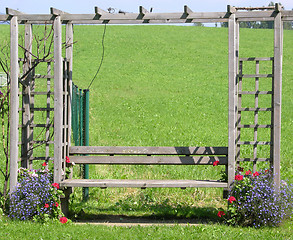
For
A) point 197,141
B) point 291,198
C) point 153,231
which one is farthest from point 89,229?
point 197,141

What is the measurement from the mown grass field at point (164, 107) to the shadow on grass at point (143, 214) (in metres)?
0.01

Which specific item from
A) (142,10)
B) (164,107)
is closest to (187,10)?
(142,10)

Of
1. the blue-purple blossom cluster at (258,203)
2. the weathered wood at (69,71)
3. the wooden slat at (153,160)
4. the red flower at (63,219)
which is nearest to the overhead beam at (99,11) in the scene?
the weathered wood at (69,71)

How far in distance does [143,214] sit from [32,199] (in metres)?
1.63

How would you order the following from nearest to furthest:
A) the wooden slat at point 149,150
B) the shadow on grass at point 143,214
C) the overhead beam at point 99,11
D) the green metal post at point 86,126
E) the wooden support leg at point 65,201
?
the overhead beam at point 99,11, the wooden support leg at point 65,201, the shadow on grass at point 143,214, the wooden slat at point 149,150, the green metal post at point 86,126

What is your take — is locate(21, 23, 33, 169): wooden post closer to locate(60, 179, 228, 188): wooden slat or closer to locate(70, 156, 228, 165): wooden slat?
locate(70, 156, 228, 165): wooden slat

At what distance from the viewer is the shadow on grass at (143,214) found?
6309mm

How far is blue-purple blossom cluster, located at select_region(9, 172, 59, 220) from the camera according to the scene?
18.9 ft

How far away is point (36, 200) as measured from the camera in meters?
5.76

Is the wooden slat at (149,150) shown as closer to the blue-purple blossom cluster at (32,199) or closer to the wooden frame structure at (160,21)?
the wooden frame structure at (160,21)

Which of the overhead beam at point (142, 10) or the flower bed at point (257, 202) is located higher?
the overhead beam at point (142, 10)

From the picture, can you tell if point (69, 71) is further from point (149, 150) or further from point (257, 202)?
point (257, 202)

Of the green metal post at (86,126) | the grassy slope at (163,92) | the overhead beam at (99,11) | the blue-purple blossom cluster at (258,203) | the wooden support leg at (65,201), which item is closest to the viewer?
the blue-purple blossom cluster at (258,203)

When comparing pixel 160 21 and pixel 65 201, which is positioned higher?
pixel 160 21
